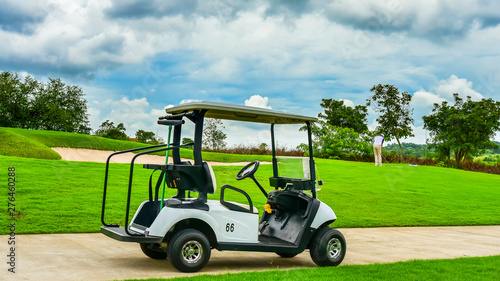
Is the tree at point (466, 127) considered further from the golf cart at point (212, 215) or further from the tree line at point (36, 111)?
the golf cart at point (212, 215)

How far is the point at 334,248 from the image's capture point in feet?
20.7

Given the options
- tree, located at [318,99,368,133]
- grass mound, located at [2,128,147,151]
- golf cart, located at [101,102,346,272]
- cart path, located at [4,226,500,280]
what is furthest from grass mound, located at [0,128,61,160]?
tree, located at [318,99,368,133]

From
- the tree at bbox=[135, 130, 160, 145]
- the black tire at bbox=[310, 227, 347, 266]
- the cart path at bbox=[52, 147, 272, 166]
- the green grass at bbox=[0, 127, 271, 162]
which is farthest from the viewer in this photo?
the tree at bbox=[135, 130, 160, 145]

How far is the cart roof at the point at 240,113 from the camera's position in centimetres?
569

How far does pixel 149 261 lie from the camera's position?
609 cm

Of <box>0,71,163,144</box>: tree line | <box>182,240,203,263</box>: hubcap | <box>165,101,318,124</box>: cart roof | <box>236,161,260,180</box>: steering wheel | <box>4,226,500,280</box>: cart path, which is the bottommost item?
<box>4,226,500,280</box>: cart path

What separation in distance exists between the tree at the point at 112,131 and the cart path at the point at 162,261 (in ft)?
101

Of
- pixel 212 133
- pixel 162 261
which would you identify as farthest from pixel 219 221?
pixel 212 133

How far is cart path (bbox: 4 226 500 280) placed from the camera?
17.0 ft

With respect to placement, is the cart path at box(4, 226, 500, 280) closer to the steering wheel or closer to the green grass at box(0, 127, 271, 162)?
the steering wheel

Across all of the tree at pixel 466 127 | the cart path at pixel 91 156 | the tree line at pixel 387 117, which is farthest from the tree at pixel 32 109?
the tree at pixel 466 127

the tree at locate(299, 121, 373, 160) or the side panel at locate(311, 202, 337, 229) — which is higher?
the tree at locate(299, 121, 373, 160)

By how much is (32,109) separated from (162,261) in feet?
143

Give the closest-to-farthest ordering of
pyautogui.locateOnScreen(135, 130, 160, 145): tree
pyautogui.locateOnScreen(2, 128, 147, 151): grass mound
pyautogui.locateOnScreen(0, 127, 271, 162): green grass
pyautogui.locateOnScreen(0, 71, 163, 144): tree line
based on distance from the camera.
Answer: pyautogui.locateOnScreen(0, 127, 271, 162): green grass → pyautogui.locateOnScreen(2, 128, 147, 151): grass mound → pyautogui.locateOnScreen(135, 130, 160, 145): tree → pyautogui.locateOnScreen(0, 71, 163, 144): tree line
